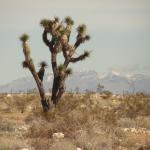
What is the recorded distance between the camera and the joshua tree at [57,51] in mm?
26109

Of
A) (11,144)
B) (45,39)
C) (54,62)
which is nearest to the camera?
(11,144)

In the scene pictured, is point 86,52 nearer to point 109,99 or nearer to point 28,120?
point 28,120

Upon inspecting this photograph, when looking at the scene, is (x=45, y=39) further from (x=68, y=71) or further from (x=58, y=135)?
(x=58, y=135)

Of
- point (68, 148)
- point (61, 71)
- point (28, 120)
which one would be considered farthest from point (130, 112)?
point (68, 148)

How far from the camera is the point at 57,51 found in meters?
26.7

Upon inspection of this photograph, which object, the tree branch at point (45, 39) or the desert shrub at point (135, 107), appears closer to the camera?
the tree branch at point (45, 39)

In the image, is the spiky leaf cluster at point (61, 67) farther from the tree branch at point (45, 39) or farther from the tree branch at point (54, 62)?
the tree branch at point (45, 39)

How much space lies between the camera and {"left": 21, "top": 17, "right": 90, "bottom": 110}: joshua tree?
26.1 m

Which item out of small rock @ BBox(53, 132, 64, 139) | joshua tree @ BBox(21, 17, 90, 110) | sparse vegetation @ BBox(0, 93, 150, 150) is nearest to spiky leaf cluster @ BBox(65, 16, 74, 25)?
joshua tree @ BBox(21, 17, 90, 110)

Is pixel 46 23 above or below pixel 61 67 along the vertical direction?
above

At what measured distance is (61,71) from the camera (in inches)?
1027

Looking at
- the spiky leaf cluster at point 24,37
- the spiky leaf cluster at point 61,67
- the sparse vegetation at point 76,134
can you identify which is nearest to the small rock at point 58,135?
the sparse vegetation at point 76,134

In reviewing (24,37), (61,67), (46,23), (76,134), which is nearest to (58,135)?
(76,134)

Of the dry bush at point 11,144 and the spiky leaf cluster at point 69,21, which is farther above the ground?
the spiky leaf cluster at point 69,21
